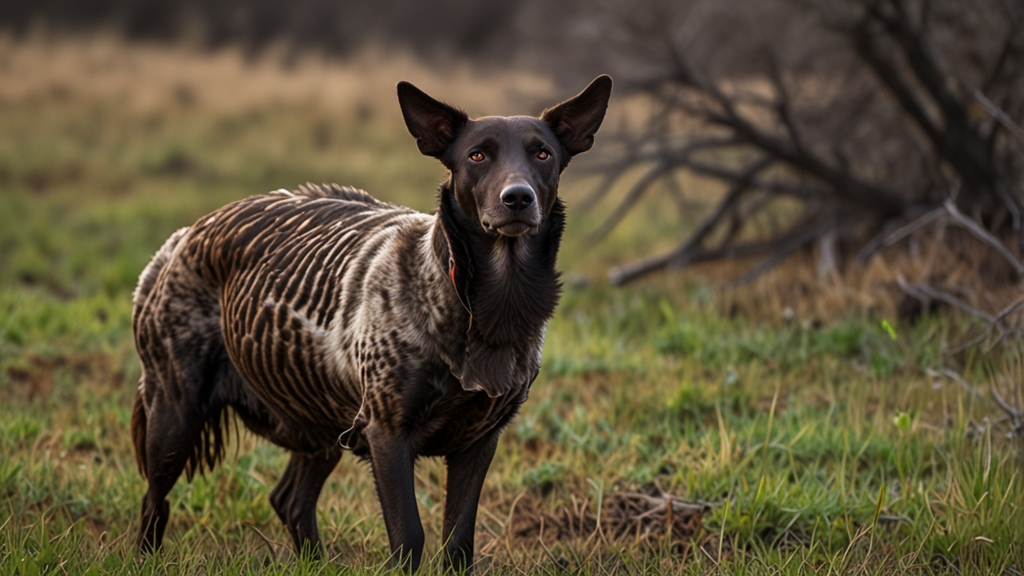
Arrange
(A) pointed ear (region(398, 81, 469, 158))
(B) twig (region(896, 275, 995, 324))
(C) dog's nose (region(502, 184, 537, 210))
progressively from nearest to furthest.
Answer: (C) dog's nose (region(502, 184, 537, 210)), (A) pointed ear (region(398, 81, 469, 158)), (B) twig (region(896, 275, 995, 324))

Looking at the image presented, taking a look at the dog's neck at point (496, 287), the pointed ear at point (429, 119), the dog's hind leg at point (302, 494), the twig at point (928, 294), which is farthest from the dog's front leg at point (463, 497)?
the twig at point (928, 294)

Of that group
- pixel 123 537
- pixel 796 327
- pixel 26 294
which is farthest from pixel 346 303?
pixel 26 294

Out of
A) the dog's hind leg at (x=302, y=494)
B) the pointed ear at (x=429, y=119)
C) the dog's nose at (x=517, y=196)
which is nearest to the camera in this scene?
the dog's nose at (x=517, y=196)

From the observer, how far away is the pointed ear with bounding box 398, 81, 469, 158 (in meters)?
3.47

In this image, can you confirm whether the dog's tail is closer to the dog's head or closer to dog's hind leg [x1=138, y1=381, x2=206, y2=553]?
dog's hind leg [x1=138, y1=381, x2=206, y2=553]

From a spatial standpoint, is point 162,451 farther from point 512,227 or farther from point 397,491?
point 512,227

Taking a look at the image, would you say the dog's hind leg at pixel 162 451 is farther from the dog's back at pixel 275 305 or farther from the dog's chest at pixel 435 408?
the dog's chest at pixel 435 408

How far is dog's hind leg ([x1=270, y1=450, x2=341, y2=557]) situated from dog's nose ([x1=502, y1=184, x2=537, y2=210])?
154 centimetres

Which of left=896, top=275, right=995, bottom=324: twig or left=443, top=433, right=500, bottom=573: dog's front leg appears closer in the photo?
left=443, top=433, right=500, bottom=573: dog's front leg

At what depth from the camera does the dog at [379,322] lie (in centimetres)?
337

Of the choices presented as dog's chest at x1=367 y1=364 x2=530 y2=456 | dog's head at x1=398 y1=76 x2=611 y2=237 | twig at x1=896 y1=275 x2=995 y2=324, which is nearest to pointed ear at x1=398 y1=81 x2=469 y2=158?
A: dog's head at x1=398 y1=76 x2=611 y2=237

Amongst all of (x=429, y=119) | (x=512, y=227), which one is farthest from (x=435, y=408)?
(x=429, y=119)

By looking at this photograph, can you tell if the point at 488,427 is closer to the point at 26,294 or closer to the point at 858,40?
the point at 858,40

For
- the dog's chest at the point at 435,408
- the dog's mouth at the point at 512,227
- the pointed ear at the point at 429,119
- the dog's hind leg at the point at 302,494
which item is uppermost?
the pointed ear at the point at 429,119
